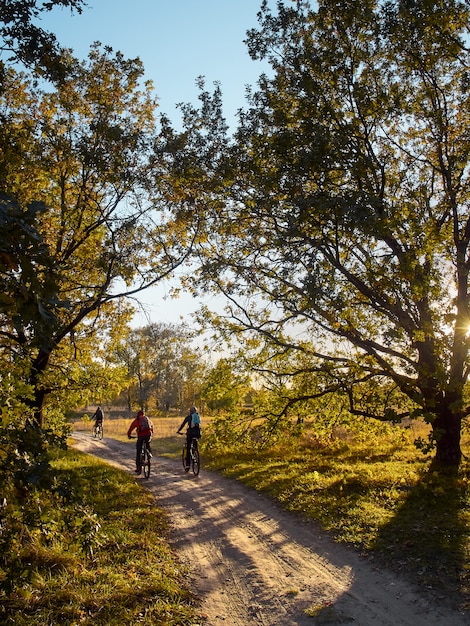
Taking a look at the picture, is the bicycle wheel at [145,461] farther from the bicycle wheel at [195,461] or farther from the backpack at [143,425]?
the bicycle wheel at [195,461]

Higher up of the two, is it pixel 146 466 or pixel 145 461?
pixel 145 461

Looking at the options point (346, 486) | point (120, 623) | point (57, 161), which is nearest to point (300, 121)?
point (57, 161)

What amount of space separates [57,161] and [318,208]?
761 cm

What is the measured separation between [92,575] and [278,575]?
110 inches

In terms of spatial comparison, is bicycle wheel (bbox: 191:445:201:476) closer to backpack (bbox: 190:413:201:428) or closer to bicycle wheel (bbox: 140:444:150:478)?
backpack (bbox: 190:413:201:428)

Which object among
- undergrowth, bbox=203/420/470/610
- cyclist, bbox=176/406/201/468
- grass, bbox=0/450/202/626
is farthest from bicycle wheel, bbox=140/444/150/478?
grass, bbox=0/450/202/626

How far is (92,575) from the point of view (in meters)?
6.34

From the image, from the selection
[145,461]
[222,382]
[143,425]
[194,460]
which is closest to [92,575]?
[222,382]

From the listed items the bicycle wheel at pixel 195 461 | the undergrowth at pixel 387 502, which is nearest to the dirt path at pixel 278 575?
the undergrowth at pixel 387 502

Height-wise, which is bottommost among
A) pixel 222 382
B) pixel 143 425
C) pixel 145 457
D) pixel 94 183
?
pixel 145 457

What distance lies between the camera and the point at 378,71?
12.2m

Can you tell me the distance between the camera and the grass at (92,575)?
403cm

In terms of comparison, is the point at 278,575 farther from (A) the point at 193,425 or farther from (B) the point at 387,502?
(A) the point at 193,425

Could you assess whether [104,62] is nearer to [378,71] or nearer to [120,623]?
[378,71]
